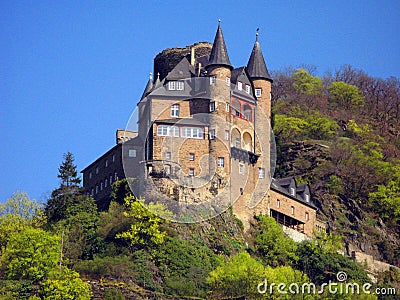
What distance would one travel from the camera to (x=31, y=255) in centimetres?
6238

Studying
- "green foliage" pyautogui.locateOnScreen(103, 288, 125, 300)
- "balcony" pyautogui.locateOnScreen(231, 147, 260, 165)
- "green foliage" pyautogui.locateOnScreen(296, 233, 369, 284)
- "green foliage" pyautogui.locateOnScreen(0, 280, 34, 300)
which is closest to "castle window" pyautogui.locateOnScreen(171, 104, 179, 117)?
"balcony" pyautogui.locateOnScreen(231, 147, 260, 165)

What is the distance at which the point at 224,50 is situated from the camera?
75562 mm

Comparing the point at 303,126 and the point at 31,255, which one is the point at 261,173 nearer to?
the point at 31,255

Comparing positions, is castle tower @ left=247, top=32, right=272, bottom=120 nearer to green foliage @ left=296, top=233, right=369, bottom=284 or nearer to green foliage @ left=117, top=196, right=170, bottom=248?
green foliage @ left=296, top=233, right=369, bottom=284

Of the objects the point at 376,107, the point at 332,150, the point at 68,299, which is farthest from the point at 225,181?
the point at 376,107

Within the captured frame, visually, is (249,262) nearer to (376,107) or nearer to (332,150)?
(332,150)

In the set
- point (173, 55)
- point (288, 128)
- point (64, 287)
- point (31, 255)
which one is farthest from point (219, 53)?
point (64, 287)

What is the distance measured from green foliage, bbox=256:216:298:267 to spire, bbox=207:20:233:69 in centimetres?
1216

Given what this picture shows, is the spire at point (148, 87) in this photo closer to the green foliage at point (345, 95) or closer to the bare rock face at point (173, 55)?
Result: the bare rock face at point (173, 55)

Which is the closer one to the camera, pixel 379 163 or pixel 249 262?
pixel 249 262

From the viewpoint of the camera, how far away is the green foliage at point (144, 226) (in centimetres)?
6575

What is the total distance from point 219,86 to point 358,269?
16.7 m

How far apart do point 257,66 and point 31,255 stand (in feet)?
85.8

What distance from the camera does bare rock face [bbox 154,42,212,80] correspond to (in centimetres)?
8162
